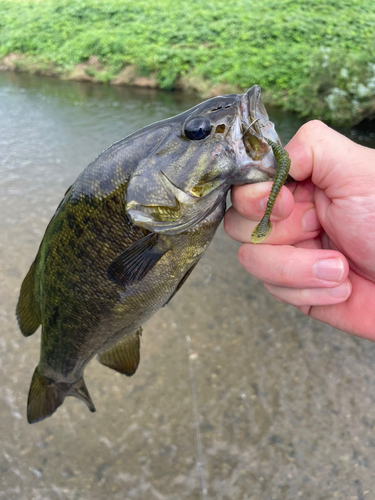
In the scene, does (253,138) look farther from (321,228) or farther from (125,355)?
(125,355)

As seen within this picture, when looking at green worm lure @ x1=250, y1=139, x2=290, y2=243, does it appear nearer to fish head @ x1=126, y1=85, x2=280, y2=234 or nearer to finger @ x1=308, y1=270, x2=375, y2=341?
fish head @ x1=126, y1=85, x2=280, y2=234

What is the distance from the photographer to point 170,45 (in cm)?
1047

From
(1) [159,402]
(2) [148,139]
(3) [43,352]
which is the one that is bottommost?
(1) [159,402]

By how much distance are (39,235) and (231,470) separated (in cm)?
338

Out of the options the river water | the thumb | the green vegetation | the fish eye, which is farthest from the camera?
the green vegetation

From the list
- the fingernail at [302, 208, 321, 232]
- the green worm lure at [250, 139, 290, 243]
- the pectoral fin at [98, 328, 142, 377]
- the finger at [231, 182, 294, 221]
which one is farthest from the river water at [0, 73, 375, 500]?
the green worm lure at [250, 139, 290, 243]

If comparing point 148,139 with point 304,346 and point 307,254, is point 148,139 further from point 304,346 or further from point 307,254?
point 304,346

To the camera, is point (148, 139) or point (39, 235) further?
point (39, 235)

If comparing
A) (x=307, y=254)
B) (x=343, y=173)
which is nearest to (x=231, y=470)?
(x=307, y=254)

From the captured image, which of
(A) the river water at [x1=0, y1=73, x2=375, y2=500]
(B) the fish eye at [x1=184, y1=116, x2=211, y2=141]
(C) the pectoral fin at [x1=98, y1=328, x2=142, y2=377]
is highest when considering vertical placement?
(B) the fish eye at [x1=184, y1=116, x2=211, y2=141]

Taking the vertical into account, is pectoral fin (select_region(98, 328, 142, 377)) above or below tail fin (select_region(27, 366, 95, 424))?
above

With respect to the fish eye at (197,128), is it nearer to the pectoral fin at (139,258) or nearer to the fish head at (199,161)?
the fish head at (199,161)

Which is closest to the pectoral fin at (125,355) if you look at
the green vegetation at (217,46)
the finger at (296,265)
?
the finger at (296,265)

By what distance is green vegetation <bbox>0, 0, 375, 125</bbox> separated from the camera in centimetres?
720
